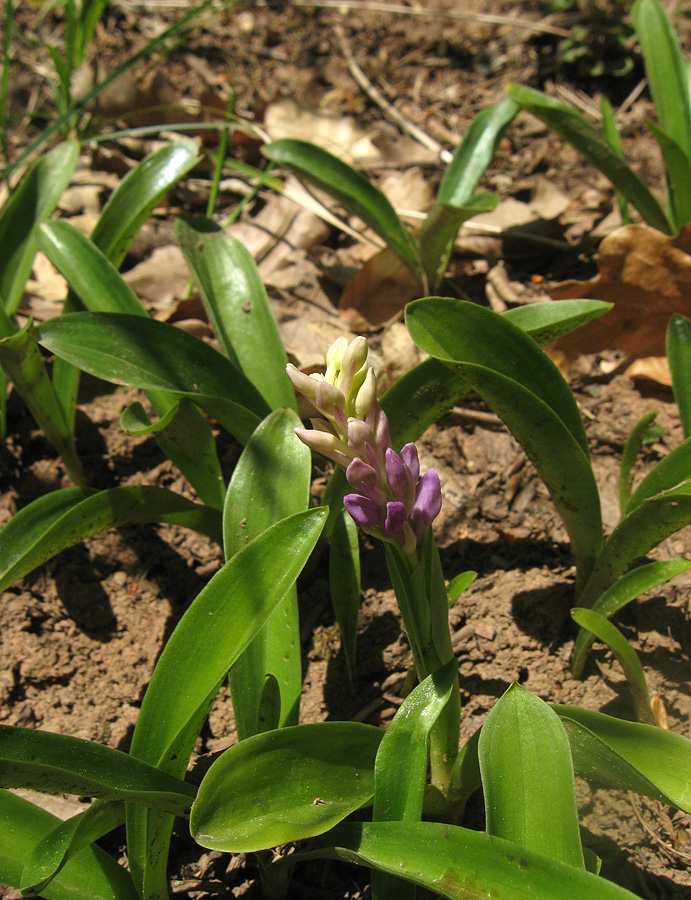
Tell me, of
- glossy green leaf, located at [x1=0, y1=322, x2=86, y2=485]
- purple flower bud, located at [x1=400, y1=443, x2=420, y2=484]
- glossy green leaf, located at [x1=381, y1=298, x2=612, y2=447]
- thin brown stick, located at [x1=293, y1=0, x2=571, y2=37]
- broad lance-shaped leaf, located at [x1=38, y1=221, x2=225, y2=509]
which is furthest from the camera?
thin brown stick, located at [x1=293, y1=0, x2=571, y2=37]

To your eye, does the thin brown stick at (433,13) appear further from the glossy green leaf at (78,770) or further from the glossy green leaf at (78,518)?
the glossy green leaf at (78,770)

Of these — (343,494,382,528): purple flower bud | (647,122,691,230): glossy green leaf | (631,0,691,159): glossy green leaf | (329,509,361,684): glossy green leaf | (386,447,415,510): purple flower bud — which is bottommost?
(329,509,361,684): glossy green leaf

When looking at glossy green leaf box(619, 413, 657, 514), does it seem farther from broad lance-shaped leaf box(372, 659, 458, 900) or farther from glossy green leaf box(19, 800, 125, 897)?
glossy green leaf box(19, 800, 125, 897)

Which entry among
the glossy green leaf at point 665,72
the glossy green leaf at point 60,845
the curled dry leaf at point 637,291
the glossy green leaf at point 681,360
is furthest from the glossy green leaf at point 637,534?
the glossy green leaf at point 665,72

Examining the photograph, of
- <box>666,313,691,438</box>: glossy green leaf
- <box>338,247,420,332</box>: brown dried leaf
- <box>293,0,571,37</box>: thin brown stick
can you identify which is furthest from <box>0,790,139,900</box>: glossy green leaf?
<box>293,0,571,37</box>: thin brown stick

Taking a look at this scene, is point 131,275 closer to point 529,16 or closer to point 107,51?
point 107,51

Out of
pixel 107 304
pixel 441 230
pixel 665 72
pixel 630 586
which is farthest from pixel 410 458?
pixel 665 72
